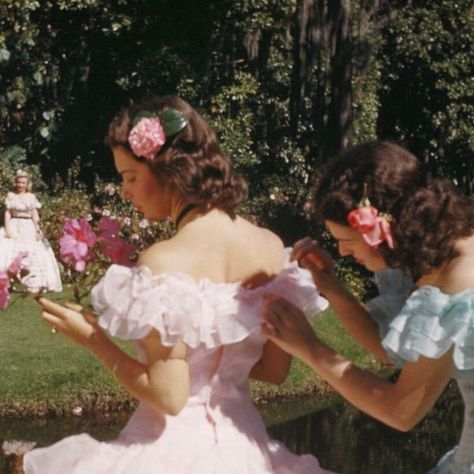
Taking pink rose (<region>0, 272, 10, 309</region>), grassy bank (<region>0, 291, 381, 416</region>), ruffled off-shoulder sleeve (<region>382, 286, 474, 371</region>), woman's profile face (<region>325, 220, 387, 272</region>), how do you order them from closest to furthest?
1. ruffled off-shoulder sleeve (<region>382, 286, 474, 371</region>)
2. woman's profile face (<region>325, 220, 387, 272</region>)
3. pink rose (<region>0, 272, 10, 309</region>)
4. grassy bank (<region>0, 291, 381, 416</region>)

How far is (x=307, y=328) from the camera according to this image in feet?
7.89

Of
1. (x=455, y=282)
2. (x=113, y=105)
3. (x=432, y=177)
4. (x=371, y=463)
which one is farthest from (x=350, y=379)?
(x=113, y=105)

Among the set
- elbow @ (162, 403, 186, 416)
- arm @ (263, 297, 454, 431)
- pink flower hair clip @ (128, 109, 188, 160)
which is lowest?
elbow @ (162, 403, 186, 416)

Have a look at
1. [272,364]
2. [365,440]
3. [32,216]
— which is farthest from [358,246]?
[32,216]

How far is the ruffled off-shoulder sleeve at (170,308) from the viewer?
2391 millimetres

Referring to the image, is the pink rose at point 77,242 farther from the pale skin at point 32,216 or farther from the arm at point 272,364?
the pale skin at point 32,216

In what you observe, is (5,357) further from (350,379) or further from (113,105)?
(113,105)

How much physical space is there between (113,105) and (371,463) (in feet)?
44.2

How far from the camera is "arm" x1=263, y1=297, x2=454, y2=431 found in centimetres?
225

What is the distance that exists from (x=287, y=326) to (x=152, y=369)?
30 centimetres

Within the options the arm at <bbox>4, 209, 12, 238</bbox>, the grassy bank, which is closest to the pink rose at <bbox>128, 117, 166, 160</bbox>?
the grassy bank

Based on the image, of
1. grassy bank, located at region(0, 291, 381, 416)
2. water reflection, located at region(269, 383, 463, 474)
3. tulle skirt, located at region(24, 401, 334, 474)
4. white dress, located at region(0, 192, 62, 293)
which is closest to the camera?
tulle skirt, located at region(24, 401, 334, 474)

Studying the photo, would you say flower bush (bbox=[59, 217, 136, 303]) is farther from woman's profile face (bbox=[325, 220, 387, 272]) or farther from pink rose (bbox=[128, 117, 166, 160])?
woman's profile face (bbox=[325, 220, 387, 272])

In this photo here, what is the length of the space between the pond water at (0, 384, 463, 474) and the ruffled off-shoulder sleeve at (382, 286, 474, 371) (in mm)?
5087
